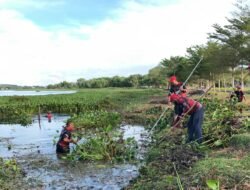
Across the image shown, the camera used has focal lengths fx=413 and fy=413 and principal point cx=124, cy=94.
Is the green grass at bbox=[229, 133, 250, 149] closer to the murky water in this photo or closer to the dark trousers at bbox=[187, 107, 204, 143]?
the dark trousers at bbox=[187, 107, 204, 143]

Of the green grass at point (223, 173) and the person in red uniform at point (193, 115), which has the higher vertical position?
the person in red uniform at point (193, 115)

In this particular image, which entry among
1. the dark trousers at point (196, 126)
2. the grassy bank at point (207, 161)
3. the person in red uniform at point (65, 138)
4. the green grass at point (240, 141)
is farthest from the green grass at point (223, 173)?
the person in red uniform at point (65, 138)

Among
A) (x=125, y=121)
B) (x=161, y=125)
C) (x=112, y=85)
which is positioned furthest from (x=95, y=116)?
(x=112, y=85)

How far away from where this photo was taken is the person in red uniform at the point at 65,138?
14.1 m

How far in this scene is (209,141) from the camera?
→ 12.2 metres

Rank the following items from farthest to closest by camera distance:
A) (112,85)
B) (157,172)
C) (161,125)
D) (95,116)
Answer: (112,85) < (95,116) < (161,125) < (157,172)

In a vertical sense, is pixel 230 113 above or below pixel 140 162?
above

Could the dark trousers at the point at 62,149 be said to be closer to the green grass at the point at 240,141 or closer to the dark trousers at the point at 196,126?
the dark trousers at the point at 196,126

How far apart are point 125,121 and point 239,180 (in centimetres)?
1841

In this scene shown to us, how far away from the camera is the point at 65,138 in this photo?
14.5m

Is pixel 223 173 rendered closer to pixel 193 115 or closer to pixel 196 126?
pixel 196 126

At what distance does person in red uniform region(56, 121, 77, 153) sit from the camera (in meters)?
14.1

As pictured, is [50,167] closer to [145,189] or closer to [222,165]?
[145,189]

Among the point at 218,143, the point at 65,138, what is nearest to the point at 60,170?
the point at 65,138
